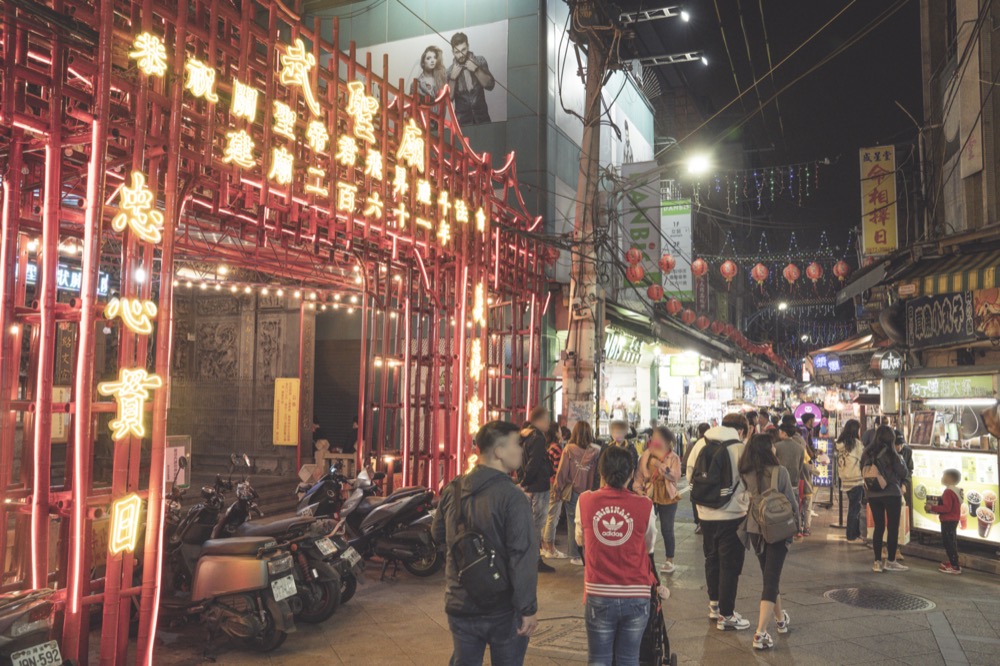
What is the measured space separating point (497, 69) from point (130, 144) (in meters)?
13.5

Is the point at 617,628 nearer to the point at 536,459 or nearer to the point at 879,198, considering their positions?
the point at 536,459

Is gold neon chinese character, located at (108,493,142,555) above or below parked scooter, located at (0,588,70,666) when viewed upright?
above

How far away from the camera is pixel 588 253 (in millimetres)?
13125

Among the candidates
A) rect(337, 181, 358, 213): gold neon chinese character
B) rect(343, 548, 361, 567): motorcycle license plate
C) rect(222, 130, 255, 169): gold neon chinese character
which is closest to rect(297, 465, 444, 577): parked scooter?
rect(343, 548, 361, 567): motorcycle license plate

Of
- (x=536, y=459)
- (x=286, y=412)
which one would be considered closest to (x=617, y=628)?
(x=536, y=459)

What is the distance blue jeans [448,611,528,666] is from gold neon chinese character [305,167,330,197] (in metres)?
5.46

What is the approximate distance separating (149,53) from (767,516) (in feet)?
20.8

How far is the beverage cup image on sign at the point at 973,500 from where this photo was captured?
10.2 meters

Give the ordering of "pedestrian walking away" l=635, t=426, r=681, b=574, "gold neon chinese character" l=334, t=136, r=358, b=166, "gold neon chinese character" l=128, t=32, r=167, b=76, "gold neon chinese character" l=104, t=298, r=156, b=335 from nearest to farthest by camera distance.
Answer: "gold neon chinese character" l=104, t=298, r=156, b=335
"gold neon chinese character" l=128, t=32, r=167, b=76
"gold neon chinese character" l=334, t=136, r=358, b=166
"pedestrian walking away" l=635, t=426, r=681, b=574

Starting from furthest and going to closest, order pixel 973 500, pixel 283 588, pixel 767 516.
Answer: pixel 973 500
pixel 283 588
pixel 767 516

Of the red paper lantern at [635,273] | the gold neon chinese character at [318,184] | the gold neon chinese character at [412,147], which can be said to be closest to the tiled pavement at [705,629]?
the gold neon chinese character at [318,184]

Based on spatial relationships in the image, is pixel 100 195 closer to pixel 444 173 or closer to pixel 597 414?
pixel 444 173

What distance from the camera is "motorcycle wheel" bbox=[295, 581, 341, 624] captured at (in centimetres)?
729

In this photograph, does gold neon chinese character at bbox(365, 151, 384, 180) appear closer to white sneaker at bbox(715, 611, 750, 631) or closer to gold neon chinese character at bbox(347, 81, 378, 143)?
gold neon chinese character at bbox(347, 81, 378, 143)
